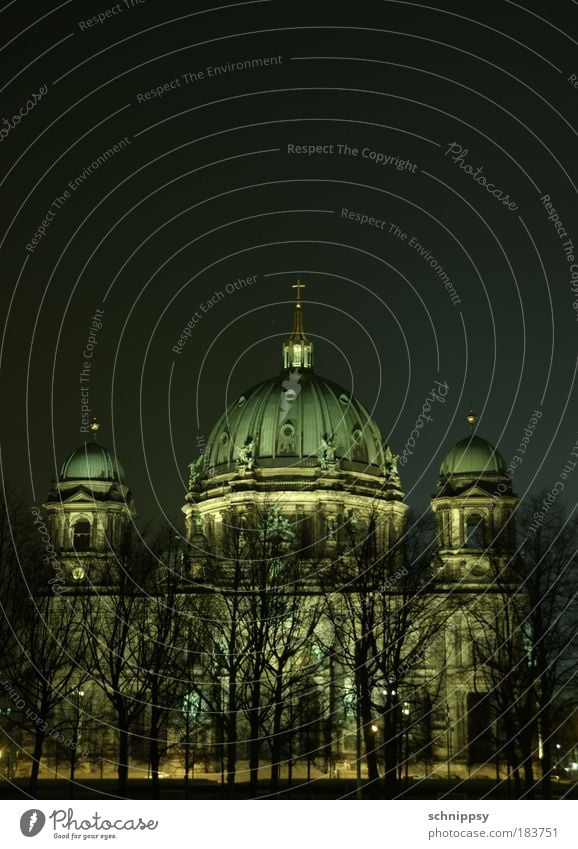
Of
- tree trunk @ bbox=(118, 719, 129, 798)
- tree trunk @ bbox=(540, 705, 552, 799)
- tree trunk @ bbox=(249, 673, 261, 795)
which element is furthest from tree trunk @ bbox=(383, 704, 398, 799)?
tree trunk @ bbox=(118, 719, 129, 798)

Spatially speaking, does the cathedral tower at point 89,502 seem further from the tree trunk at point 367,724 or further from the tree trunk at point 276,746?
the tree trunk at point 367,724

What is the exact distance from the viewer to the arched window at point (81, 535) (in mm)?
114000

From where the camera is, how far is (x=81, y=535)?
115m

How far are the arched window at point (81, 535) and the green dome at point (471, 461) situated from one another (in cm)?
2905

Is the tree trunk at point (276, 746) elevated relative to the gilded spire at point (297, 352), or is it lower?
lower

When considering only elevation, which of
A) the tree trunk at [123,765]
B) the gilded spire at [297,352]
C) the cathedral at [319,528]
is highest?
the gilded spire at [297,352]

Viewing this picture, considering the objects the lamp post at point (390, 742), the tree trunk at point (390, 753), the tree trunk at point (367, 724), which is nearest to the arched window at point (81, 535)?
the lamp post at point (390, 742)

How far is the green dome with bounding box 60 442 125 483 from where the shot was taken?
392 ft

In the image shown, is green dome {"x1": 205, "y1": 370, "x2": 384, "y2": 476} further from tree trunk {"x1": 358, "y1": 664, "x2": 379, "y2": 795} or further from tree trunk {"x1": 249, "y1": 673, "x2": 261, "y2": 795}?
tree trunk {"x1": 358, "y1": 664, "x2": 379, "y2": 795}

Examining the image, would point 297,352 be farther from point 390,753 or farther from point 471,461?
point 390,753

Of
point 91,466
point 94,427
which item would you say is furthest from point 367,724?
point 94,427

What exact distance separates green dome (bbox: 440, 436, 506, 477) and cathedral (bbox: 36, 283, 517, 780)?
0.12 m
